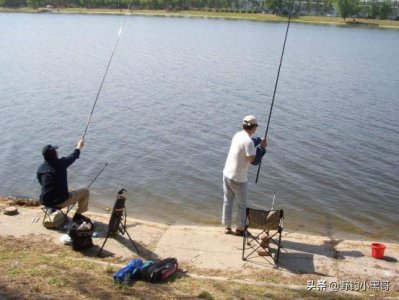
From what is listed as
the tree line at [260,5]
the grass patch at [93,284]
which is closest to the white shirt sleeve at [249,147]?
Result: the grass patch at [93,284]

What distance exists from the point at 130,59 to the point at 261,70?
407 inches

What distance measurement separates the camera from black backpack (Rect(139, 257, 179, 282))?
678 cm

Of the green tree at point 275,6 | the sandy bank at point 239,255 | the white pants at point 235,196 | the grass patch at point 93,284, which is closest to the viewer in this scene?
the grass patch at point 93,284

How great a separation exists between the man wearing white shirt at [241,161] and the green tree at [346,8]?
12095 centimetres

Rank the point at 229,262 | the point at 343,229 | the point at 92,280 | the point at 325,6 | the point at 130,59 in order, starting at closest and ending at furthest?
1. the point at 92,280
2. the point at 229,262
3. the point at 343,229
4. the point at 130,59
5. the point at 325,6

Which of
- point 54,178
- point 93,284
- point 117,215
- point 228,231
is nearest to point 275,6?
point 228,231

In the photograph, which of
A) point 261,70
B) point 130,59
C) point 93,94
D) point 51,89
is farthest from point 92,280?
point 130,59

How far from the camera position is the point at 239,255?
8.02 m

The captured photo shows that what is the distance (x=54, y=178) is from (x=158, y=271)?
8.98 feet

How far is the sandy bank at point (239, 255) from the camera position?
288 inches

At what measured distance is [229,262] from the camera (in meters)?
7.77

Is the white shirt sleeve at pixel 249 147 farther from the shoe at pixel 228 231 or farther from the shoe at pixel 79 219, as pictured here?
the shoe at pixel 79 219

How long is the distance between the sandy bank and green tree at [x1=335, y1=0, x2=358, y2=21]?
12052 cm

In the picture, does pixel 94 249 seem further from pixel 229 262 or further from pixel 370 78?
pixel 370 78
